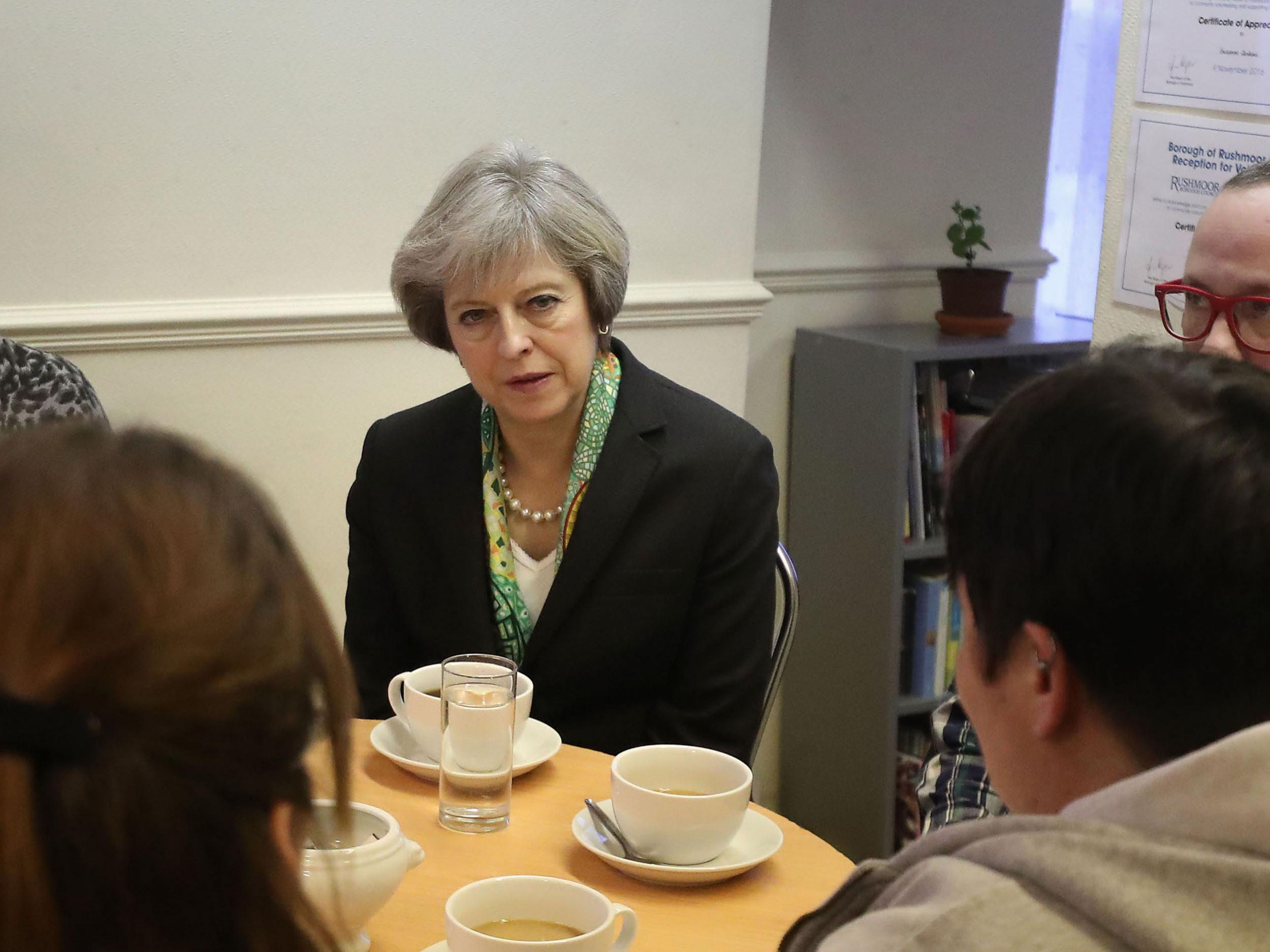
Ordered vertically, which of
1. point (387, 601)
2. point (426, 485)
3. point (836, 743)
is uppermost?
point (426, 485)

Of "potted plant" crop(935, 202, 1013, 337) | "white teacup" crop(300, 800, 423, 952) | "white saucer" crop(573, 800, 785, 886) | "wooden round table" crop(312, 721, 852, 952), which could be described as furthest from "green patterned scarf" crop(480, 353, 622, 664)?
"potted plant" crop(935, 202, 1013, 337)

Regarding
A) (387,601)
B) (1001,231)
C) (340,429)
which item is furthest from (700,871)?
(1001,231)

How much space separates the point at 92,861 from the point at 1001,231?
325cm

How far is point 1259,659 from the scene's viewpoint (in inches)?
33.0

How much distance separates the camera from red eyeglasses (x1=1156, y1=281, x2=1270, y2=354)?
157 cm

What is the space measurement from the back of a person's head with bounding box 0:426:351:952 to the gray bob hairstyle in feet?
4.30

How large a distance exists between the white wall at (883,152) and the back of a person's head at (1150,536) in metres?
2.31

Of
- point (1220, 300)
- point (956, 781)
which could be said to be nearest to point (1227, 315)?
point (1220, 300)

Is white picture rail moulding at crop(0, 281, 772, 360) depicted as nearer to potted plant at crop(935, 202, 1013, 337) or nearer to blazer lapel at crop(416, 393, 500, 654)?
blazer lapel at crop(416, 393, 500, 654)

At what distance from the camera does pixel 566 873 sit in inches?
50.3

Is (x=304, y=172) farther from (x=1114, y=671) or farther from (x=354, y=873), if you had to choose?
(x=1114, y=671)

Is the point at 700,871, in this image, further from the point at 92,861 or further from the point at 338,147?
the point at 338,147

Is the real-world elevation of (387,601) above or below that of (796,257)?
below

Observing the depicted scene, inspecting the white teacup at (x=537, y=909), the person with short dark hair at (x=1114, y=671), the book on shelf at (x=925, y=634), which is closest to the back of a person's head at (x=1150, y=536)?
the person with short dark hair at (x=1114, y=671)
